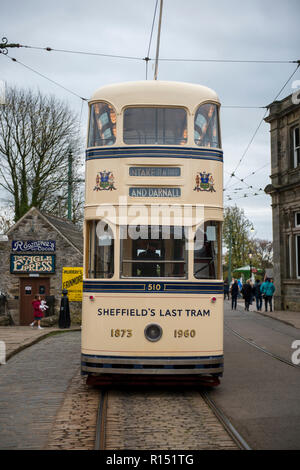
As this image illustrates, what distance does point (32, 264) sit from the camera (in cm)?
2620

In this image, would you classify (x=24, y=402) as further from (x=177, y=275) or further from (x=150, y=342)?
(x=177, y=275)

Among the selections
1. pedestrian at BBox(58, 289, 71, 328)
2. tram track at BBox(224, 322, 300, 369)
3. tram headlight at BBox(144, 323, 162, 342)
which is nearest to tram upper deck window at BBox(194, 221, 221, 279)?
tram headlight at BBox(144, 323, 162, 342)

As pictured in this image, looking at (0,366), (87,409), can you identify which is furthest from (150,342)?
(0,366)

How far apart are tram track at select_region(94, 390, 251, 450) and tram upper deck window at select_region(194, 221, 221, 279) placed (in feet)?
6.30

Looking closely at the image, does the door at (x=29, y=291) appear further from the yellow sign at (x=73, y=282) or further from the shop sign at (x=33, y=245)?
the shop sign at (x=33, y=245)

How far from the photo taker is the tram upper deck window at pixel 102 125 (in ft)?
32.6

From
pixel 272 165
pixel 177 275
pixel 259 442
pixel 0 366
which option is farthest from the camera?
pixel 272 165

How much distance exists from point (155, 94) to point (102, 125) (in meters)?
1.03

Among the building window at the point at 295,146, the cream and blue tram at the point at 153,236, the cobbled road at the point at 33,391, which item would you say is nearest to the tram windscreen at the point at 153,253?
the cream and blue tram at the point at 153,236

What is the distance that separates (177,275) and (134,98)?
3.01 meters

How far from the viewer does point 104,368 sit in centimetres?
928

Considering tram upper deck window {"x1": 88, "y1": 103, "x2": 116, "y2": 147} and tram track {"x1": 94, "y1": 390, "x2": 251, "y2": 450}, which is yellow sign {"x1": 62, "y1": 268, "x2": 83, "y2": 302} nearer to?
tram upper deck window {"x1": 88, "y1": 103, "x2": 116, "y2": 147}

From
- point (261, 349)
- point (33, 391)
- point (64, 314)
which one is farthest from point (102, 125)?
point (64, 314)

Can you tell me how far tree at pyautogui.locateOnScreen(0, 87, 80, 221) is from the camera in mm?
36500
